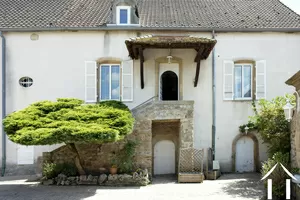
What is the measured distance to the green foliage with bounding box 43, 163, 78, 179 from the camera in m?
14.2

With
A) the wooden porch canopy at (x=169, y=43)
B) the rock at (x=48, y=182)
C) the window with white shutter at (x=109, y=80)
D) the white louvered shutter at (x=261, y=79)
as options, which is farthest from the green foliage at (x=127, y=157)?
the white louvered shutter at (x=261, y=79)

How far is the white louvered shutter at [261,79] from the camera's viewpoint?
16672 mm

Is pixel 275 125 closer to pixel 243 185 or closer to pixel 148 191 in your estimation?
pixel 243 185

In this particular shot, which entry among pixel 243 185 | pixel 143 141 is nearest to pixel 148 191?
pixel 143 141

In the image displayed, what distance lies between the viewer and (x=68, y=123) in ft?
40.6

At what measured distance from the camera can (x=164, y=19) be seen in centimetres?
1722

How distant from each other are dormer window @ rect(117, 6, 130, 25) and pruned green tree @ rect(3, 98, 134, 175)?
172 inches

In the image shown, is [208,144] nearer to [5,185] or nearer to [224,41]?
[224,41]

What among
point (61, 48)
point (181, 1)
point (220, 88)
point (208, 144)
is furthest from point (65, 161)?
point (181, 1)

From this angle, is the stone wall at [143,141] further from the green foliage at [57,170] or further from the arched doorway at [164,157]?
the arched doorway at [164,157]

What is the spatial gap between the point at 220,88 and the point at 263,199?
6.77 m

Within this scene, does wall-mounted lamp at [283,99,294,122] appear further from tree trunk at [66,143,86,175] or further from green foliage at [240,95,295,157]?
tree trunk at [66,143,86,175]

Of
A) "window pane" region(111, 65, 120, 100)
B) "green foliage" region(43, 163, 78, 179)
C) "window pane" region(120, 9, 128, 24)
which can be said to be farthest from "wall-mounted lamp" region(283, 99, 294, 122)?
"green foliage" region(43, 163, 78, 179)

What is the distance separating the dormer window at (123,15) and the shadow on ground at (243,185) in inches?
341
